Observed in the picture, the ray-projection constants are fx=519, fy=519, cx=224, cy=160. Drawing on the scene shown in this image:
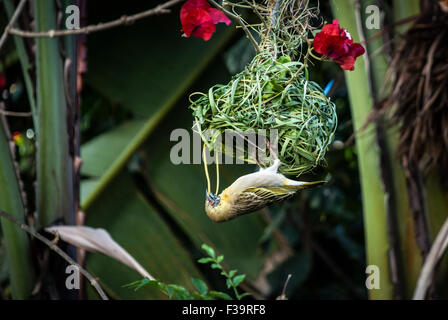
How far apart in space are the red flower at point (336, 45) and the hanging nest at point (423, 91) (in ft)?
2.09

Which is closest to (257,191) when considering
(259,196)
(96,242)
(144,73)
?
(259,196)

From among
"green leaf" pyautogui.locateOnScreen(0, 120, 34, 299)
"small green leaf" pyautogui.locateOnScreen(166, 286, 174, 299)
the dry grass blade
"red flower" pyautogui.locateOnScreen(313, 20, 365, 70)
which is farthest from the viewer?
"green leaf" pyautogui.locateOnScreen(0, 120, 34, 299)

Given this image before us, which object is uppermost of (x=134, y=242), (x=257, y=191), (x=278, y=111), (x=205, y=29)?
(x=205, y=29)

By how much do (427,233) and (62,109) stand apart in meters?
0.97

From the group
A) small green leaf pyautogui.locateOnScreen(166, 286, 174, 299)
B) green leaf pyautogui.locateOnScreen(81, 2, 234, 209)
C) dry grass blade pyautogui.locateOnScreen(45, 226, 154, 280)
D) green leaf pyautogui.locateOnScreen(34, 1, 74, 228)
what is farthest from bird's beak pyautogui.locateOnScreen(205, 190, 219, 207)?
green leaf pyautogui.locateOnScreen(81, 2, 234, 209)

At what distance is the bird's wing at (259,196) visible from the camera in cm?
68

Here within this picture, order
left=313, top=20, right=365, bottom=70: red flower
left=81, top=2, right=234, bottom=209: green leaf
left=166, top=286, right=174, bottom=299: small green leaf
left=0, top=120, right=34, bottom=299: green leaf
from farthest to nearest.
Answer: left=81, top=2, right=234, bottom=209: green leaf, left=0, top=120, right=34, bottom=299: green leaf, left=166, top=286, right=174, bottom=299: small green leaf, left=313, top=20, right=365, bottom=70: red flower

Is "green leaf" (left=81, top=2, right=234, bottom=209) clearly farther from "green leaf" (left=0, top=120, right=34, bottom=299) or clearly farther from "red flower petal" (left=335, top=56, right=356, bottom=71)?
"red flower petal" (left=335, top=56, right=356, bottom=71)

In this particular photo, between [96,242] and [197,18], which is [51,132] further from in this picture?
[197,18]

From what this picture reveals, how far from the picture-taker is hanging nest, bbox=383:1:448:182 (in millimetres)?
1273

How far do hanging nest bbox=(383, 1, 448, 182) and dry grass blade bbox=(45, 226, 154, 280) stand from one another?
0.74 metres

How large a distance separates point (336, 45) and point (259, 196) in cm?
22

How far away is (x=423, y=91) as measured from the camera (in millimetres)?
1312

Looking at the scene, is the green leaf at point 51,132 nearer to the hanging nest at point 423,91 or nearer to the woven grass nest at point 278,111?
the woven grass nest at point 278,111
